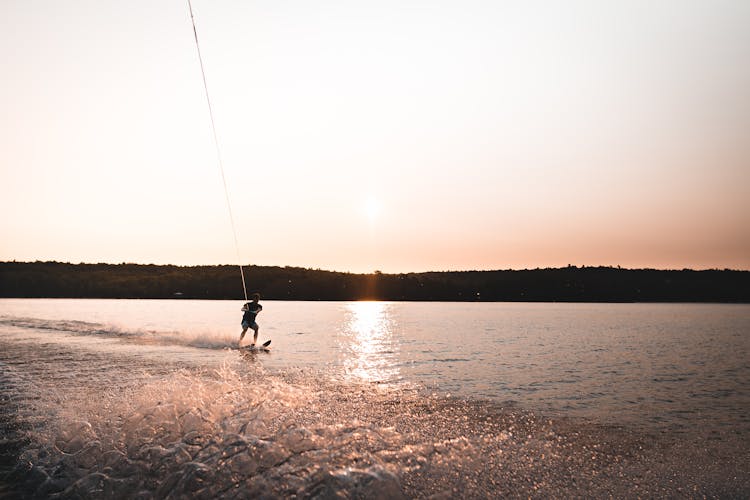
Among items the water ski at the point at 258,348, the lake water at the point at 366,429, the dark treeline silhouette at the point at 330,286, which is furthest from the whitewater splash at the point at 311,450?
the dark treeline silhouette at the point at 330,286

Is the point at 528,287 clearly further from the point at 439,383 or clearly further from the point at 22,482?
the point at 22,482

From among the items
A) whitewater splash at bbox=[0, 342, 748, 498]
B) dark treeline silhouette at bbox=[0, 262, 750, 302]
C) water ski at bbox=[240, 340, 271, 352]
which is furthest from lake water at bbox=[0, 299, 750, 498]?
dark treeline silhouette at bbox=[0, 262, 750, 302]

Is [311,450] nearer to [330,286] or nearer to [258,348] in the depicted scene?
[258,348]

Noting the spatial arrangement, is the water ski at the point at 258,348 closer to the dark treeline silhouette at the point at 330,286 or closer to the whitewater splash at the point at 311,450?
the whitewater splash at the point at 311,450

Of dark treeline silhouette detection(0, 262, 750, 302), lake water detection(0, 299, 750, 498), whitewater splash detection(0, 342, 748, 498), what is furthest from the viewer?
dark treeline silhouette detection(0, 262, 750, 302)

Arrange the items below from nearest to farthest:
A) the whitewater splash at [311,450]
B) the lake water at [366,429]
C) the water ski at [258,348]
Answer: the whitewater splash at [311,450]
the lake water at [366,429]
the water ski at [258,348]

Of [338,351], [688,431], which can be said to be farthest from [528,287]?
[688,431]

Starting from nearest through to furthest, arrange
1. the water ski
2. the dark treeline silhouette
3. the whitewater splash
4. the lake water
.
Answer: the whitewater splash, the lake water, the water ski, the dark treeline silhouette

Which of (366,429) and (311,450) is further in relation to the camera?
(366,429)

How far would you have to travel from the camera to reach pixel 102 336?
28.1 meters

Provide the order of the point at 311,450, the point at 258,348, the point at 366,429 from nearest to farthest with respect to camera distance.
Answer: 1. the point at 311,450
2. the point at 366,429
3. the point at 258,348

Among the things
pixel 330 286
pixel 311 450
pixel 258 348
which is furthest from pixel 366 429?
pixel 330 286

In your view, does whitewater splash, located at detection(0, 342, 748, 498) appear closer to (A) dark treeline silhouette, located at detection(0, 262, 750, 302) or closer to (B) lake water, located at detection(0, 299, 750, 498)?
(B) lake water, located at detection(0, 299, 750, 498)

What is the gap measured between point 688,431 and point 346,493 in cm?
817
